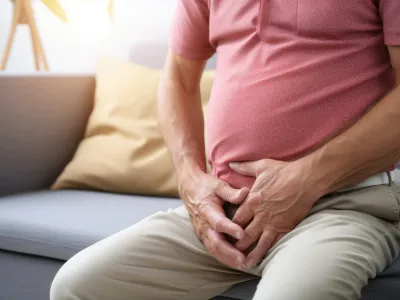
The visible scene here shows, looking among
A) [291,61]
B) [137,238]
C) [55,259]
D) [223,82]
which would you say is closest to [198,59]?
[223,82]

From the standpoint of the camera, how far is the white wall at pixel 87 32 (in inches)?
89.4

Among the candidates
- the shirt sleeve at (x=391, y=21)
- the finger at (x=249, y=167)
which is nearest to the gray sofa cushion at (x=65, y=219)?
the finger at (x=249, y=167)

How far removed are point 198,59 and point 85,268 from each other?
540 millimetres

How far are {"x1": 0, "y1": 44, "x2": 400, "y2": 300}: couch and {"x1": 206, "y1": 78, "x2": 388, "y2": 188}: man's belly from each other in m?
0.24

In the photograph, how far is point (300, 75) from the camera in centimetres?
102

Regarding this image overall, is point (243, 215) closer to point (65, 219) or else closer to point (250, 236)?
point (250, 236)

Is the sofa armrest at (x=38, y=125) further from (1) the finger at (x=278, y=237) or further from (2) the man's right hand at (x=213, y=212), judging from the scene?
(1) the finger at (x=278, y=237)

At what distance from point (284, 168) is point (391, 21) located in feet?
0.96

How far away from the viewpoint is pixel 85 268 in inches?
39.9

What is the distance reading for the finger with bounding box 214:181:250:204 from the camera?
3.35ft

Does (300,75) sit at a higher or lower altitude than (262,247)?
higher

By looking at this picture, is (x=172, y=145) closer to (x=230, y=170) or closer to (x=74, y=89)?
(x=230, y=170)

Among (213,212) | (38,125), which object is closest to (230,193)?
(213,212)

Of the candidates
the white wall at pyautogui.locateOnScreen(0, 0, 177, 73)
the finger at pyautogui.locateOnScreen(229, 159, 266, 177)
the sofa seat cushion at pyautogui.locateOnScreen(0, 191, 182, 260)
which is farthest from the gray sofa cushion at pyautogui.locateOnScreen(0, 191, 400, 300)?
the white wall at pyautogui.locateOnScreen(0, 0, 177, 73)
